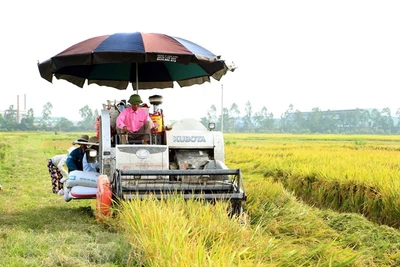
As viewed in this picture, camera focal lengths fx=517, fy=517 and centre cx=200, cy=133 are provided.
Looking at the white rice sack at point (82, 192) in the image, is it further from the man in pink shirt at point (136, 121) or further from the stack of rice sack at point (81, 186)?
the man in pink shirt at point (136, 121)

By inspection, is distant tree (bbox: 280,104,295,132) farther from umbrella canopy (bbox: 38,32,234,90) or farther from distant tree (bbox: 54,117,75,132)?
umbrella canopy (bbox: 38,32,234,90)

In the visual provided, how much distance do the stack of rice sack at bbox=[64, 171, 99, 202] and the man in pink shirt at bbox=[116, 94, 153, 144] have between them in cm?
83

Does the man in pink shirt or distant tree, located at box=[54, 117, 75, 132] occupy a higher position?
the man in pink shirt

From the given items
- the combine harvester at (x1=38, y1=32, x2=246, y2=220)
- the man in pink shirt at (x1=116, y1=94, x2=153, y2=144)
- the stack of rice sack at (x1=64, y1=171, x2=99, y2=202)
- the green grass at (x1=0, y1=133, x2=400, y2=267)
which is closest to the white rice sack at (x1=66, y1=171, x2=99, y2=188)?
the stack of rice sack at (x1=64, y1=171, x2=99, y2=202)

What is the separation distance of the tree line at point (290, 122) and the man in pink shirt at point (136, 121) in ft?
329

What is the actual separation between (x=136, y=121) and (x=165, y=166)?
2.99ft

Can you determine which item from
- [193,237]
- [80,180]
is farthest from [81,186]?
[193,237]

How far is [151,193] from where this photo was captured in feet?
20.3

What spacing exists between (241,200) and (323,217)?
1886 millimetres

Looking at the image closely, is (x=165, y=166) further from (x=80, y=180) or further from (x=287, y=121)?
(x=287, y=121)

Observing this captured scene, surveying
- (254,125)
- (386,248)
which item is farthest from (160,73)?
(254,125)

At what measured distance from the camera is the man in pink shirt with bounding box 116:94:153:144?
746cm

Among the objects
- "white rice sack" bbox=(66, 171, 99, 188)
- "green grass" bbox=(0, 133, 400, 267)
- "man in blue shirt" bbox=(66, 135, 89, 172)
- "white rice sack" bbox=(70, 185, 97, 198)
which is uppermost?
"man in blue shirt" bbox=(66, 135, 89, 172)

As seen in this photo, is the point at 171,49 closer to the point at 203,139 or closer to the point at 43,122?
the point at 203,139
